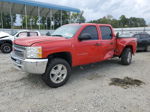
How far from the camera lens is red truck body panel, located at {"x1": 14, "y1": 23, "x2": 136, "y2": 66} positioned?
11.2 feet

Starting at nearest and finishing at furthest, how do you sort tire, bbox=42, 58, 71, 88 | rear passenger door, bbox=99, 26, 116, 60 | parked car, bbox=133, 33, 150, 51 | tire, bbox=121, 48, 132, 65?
tire, bbox=42, 58, 71, 88, rear passenger door, bbox=99, 26, 116, 60, tire, bbox=121, 48, 132, 65, parked car, bbox=133, 33, 150, 51

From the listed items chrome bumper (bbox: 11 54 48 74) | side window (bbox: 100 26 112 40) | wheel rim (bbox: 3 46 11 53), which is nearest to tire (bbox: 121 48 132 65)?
side window (bbox: 100 26 112 40)

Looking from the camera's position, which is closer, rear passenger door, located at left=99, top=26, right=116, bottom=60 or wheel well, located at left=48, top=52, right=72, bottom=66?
wheel well, located at left=48, top=52, right=72, bottom=66

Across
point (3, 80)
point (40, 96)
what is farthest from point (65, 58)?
point (3, 80)

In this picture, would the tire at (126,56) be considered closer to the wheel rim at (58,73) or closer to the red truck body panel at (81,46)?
the red truck body panel at (81,46)

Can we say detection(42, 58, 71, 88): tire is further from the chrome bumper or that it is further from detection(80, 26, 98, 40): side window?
detection(80, 26, 98, 40): side window

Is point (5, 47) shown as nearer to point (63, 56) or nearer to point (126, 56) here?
point (63, 56)

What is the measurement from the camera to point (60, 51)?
3.64 metres

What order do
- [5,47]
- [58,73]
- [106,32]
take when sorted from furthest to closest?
1. [5,47]
2. [106,32]
3. [58,73]

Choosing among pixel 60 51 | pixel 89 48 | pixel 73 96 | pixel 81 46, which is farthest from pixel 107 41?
pixel 73 96

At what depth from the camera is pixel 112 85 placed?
13.0 feet

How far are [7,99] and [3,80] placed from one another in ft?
4.45

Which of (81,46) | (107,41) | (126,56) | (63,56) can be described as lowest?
(126,56)

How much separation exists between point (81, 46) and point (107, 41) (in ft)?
5.03
